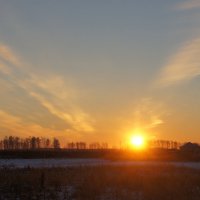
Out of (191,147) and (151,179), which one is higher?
(191,147)

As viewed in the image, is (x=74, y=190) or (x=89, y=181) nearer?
(x=74, y=190)

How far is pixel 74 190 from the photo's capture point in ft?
85.2

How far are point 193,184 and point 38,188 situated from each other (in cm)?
1000

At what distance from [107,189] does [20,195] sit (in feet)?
16.9

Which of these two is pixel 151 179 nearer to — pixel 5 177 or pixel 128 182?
pixel 128 182

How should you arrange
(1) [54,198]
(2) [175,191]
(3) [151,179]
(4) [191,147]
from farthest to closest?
(4) [191,147]
(3) [151,179]
(2) [175,191]
(1) [54,198]

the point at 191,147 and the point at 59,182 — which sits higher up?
the point at 191,147

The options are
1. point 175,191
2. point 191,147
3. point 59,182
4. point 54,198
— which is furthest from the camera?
point 191,147

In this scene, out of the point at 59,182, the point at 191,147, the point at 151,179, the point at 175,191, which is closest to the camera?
the point at 175,191

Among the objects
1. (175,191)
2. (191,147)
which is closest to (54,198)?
(175,191)

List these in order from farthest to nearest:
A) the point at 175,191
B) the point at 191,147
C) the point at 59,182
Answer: the point at 191,147, the point at 59,182, the point at 175,191

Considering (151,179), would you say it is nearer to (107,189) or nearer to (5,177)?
(107,189)

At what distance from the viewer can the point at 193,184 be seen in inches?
1156

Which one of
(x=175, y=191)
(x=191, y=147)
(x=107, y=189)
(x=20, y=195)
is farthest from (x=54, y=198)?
(x=191, y=147)
